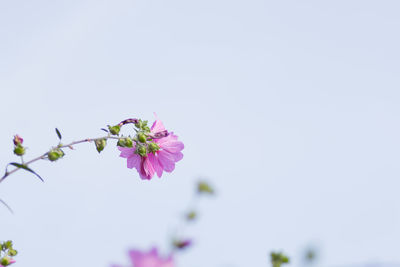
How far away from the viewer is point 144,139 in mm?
3145

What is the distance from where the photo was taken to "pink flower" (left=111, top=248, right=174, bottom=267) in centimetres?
166

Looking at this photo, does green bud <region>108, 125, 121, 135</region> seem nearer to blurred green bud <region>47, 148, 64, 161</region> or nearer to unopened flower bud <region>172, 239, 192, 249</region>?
blurred green bud <region>47, 148, 64, 161</region>

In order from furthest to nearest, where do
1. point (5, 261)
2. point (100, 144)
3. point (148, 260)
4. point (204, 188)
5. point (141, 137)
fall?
point (204, 188) < point (141, 137) < point (100, 144) < point (5, 261) < point (148, 260)

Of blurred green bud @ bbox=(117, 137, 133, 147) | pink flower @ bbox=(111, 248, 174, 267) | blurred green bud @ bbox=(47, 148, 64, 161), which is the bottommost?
pink flower @ bbox=(111, 248, 174, 267)

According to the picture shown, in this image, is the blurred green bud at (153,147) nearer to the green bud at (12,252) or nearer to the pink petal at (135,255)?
the green bud at (12,252)

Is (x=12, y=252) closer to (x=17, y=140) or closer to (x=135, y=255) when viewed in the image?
(x=17, y=140)

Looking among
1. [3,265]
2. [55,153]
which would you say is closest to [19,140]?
[55,153]

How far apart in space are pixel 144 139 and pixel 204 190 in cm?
536

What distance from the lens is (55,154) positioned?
107 inches

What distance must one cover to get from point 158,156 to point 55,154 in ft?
2.67

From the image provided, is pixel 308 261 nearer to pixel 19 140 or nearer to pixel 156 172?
pixel 156 172

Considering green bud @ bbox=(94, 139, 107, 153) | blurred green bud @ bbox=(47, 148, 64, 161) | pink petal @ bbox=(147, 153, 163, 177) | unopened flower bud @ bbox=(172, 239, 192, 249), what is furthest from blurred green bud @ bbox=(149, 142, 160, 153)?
unopened flower bud @ bbox=(172, 239, 192, 249)

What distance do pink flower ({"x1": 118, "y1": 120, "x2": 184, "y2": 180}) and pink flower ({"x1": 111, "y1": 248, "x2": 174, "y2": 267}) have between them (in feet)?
5.26

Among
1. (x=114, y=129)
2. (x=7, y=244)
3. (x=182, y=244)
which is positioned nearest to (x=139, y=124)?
(x=114, y=129)
